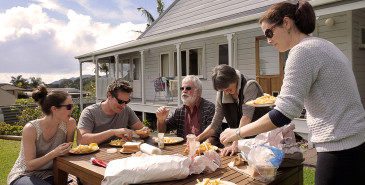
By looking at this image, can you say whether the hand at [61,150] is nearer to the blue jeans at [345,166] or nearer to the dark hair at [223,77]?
the dark hair at [223,77]

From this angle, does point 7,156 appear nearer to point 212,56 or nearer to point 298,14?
point 212,56

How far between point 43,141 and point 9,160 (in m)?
5.01

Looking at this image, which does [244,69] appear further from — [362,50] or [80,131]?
[80,131]

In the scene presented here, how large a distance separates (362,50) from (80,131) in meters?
7.25

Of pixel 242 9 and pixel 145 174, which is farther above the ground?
pixel 242 9

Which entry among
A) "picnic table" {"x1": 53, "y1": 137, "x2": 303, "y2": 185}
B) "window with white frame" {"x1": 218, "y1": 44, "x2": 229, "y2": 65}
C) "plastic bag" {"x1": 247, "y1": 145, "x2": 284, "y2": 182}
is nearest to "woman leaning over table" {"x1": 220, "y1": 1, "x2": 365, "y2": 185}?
"plastic bag" {"x1": 247, "y1": 145, "x2": 284, "y2": 182}

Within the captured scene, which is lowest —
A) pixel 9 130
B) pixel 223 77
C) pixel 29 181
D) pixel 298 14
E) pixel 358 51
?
pixel 9 130

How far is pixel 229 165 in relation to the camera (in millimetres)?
2041

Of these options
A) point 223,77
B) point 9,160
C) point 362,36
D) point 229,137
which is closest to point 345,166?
point 229,137

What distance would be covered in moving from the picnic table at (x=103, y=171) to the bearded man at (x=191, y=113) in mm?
775

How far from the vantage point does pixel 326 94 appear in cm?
147

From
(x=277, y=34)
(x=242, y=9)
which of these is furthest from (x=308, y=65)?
(x=242, y=9)

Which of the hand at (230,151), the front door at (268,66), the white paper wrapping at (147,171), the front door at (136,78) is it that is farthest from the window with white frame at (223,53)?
the white paper wrapping at (147,171)

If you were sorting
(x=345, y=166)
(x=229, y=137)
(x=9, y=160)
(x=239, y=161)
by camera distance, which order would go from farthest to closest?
(x=9, y=160), (x=239, y=161), (x=229, y=137), (x=345, y=166)
